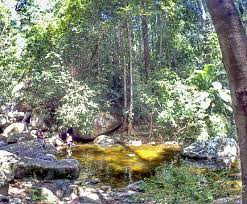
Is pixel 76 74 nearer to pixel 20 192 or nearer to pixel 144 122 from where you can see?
pixel 144 122

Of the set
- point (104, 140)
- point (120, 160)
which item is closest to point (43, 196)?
point (120, 160)

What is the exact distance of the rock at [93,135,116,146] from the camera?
15.6m

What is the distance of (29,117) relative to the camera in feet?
67.3

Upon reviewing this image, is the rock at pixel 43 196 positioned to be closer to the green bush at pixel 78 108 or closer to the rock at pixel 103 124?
the green bush at pixel 78 108

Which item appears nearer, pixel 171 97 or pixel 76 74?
pixel 171 97

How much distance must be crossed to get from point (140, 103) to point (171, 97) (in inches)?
100

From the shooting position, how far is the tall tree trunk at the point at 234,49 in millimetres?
2562

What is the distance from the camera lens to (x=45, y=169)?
8406 millimetres

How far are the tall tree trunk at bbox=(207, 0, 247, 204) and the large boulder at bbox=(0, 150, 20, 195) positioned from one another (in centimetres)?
504

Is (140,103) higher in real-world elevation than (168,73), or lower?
lower

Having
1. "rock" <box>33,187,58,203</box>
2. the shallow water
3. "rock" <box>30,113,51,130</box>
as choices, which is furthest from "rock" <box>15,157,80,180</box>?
"rock" <box>30,113,51,130</box>

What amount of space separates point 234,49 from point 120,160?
960 centimetres

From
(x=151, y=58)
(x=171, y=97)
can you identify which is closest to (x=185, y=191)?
(x=171, y=97)

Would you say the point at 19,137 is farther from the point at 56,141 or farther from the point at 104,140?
the point at 104,140
